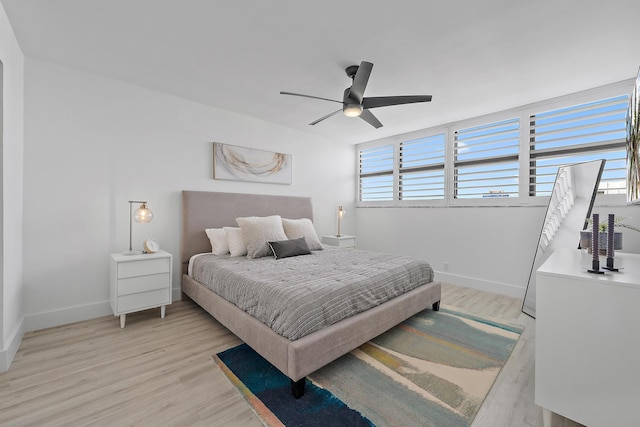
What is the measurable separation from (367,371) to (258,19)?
8.79 ft

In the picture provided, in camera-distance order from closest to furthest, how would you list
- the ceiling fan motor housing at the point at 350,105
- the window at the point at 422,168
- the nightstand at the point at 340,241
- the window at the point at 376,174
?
the ceiling fan motor housing at the point at 350,105, the window at the point at 422,168, the nightstand at the point at 340,241, the window at the point at 376,174

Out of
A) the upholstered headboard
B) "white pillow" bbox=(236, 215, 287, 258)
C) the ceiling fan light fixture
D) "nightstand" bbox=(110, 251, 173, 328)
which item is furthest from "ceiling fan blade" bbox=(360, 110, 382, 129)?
"nightstand" bbox=(110, 251, 173, 328)

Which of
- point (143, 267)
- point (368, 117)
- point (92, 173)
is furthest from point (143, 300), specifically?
point (368, 117)

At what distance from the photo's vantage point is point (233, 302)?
231 cm

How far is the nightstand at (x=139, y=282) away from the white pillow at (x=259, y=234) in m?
0.85

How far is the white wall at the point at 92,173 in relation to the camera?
99.7 inches

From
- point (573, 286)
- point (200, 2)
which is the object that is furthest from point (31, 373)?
point (573, 286)

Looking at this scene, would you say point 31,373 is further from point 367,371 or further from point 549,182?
point 549,182

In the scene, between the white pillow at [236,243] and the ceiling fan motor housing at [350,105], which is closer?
the ceiling fan motor housing at [350,105]

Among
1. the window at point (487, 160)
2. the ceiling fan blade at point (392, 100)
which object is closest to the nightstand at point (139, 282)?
the ceiling fan blade at point (392, 100)

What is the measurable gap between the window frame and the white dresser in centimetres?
221

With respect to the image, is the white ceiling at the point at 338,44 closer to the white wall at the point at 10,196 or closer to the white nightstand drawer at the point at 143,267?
the white wall at the point at 10,196

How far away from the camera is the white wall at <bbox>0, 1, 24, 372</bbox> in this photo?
186 cm

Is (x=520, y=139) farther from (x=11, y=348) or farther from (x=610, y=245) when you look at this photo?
(x=11, y=348)
